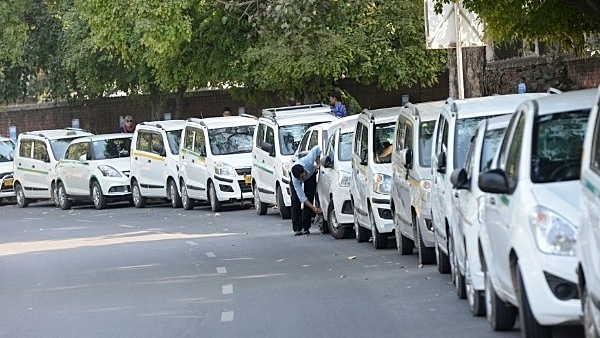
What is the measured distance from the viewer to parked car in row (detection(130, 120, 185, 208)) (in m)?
33.0

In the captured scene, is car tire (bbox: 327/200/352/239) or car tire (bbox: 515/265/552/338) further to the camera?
car tire (bbox: 327/200/352/239)

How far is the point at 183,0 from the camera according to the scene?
33.4m

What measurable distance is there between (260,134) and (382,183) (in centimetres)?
917

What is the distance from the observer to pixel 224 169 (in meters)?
29.7

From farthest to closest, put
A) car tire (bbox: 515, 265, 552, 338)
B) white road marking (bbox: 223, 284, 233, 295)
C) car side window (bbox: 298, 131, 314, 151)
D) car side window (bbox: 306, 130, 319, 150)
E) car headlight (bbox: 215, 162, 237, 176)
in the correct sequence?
1. car headlight (bbox: 215, 162, 237, 176)
2. car side window (bbox: 298, 131, 314, 151)
3. car side window (bbox: 306, 130, 319, 150)
4. white road marking (bbox: 223, 284, 233, 295)
5. car tire (bbox: 515, 265, 552, 338)

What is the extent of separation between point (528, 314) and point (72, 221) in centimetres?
2252

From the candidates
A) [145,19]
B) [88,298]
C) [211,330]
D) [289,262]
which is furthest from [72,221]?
[211,330]

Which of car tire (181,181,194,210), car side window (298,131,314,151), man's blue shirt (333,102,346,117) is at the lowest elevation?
car tire (181,181,194,210)

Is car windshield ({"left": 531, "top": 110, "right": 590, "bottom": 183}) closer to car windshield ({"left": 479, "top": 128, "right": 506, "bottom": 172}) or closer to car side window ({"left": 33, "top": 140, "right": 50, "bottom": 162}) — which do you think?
car windshield ({"left": 479, "top": 128, "right": 506, "bottom": 172})

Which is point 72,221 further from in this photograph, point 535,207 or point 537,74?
point 535,207

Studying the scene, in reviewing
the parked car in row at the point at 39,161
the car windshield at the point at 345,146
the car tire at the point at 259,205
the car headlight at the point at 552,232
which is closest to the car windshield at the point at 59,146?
the parked car in row at the point at 39,161

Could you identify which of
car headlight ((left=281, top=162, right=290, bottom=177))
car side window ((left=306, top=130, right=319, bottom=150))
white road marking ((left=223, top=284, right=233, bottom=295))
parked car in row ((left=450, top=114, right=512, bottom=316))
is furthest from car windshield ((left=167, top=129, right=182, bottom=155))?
parked car in row ((left=450, top=114, right=512, bottom=316))

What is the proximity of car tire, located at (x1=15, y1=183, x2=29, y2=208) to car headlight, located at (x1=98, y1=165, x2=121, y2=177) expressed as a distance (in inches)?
188

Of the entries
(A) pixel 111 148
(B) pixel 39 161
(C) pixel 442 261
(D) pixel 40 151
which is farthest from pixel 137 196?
(C) pixel 442 261
